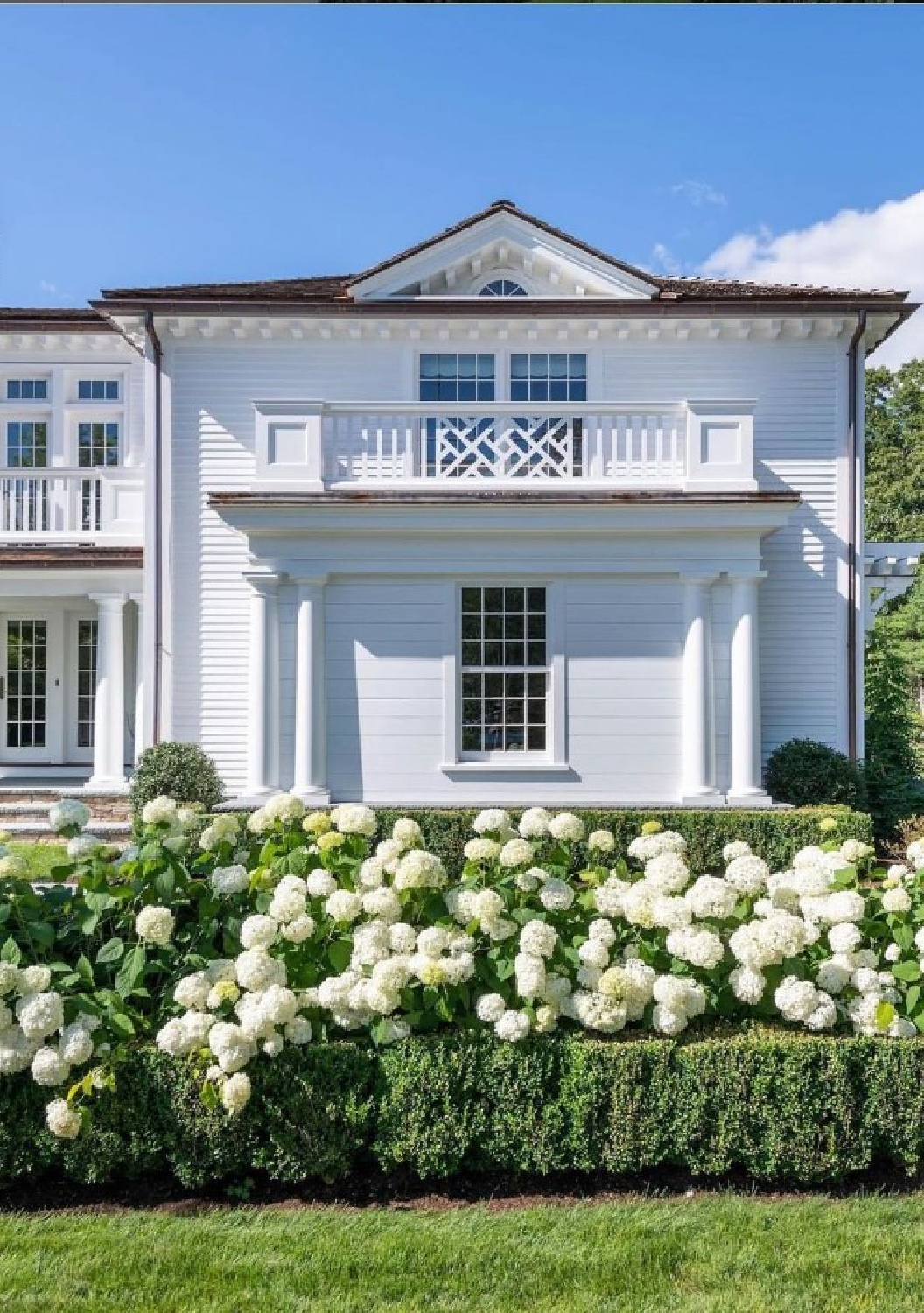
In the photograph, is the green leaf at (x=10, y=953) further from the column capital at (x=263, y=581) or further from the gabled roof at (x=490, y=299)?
the gabled roof at (x=490, y=299)

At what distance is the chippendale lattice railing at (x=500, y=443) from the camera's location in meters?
11.5

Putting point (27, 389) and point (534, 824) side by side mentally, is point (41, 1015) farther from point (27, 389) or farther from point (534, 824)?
point (27, 389)

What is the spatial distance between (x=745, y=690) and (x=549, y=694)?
2526mm

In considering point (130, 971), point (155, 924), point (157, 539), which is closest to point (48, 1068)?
point (130, 971)

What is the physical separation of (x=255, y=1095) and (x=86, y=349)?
14.6 m

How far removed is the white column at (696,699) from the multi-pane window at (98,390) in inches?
422

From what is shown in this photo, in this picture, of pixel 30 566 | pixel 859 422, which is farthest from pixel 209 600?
pixel 859 422

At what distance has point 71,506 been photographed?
1406cm

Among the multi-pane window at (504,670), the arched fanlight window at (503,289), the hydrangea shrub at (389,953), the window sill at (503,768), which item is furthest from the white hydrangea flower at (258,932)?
the arched fanlight window at (503,289)

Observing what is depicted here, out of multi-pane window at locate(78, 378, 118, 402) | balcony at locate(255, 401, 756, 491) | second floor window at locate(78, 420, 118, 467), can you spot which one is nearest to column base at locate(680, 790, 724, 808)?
balcony at locate(255, 401, 756, 491)

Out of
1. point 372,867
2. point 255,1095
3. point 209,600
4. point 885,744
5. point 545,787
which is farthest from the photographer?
point 885,744

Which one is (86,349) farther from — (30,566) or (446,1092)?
→ (446,1092)

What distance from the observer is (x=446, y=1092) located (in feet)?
12.8

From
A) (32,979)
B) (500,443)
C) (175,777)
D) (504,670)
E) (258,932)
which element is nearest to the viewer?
(32,979)
